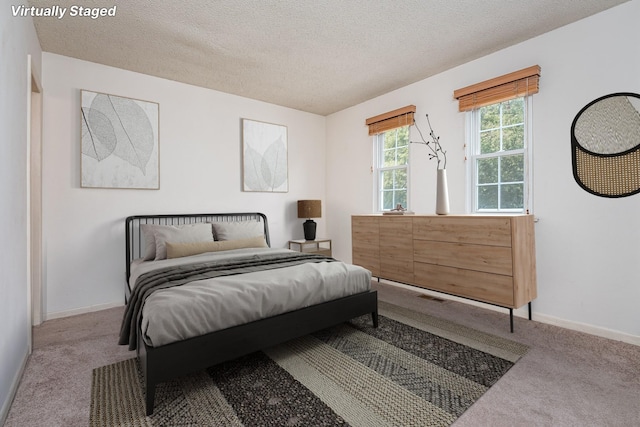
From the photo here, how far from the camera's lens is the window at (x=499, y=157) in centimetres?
301

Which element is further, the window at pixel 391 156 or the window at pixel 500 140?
the window at pixel 391 156

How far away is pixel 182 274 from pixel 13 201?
1.09m

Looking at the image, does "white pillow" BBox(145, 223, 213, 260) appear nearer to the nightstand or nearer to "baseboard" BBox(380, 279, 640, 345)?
the nightstand

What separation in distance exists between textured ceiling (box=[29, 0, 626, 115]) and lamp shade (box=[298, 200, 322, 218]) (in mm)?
1702

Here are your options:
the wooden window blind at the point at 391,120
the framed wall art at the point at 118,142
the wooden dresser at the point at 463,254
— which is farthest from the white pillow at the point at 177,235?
the wooden window blind at the point at 391,120

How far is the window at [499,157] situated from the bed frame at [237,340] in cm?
168

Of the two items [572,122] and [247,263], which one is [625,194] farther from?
[247,263]

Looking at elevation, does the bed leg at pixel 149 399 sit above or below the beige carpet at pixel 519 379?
above

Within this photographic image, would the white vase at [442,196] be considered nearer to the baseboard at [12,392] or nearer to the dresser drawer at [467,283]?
the dresser drawer at [467,283]

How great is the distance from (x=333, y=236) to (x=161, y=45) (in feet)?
11.3

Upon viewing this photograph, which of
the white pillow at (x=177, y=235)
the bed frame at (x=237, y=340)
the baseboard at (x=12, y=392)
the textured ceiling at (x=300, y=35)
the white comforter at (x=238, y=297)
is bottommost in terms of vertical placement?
the baseboard at (x=12, y=392)

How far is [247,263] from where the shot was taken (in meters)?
2.60

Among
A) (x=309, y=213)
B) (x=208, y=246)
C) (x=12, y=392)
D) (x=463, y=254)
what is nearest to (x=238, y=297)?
(x=12, y=392)

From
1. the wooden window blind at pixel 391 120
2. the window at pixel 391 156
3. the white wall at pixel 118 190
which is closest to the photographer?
the white wall at pixel 118 190
